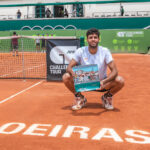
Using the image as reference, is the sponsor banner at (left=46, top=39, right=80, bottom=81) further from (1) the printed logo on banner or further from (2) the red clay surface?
(2) the red clay surface

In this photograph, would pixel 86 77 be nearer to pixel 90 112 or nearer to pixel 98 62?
pixel 98 62

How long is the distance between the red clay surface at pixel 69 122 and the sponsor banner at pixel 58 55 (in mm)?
1963

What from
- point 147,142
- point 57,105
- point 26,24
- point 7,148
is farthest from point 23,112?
point 26,24

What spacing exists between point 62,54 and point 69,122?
4.83 m

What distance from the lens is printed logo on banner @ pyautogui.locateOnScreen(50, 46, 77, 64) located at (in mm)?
8797

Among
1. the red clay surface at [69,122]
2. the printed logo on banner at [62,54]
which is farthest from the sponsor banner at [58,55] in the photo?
the red clay surface at [69,122]

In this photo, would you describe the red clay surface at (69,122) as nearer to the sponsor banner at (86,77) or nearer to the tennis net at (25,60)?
the sponsor banner at (86,77)

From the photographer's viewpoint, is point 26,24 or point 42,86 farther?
point 26,24

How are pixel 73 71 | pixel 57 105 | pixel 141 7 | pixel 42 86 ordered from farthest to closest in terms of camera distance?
pixel 141 7 → pixel 42 86 → pixel 57 105 → pixel 73 71

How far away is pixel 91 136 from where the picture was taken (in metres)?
3.68

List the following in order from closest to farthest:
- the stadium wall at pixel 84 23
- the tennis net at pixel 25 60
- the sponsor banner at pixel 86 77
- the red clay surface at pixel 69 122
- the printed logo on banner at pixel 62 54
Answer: the red clay surface at pixel 69 122, the sponsor banner at pixel 86 77, the printed logo on banner at pixel 62 54, the tennis net at pixel 25 60, the stadium wall at pixel 84 23

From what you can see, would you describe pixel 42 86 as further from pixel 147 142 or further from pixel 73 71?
pixel 147 142

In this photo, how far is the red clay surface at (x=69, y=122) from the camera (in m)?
3.43

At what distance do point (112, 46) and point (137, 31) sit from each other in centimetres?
281
